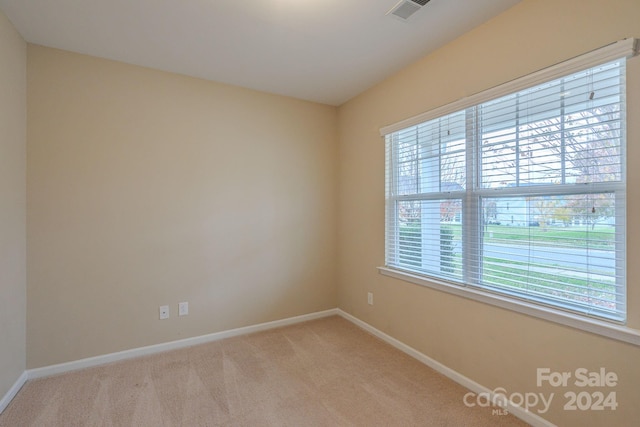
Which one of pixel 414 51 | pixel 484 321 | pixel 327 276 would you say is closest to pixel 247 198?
pixel 327 276

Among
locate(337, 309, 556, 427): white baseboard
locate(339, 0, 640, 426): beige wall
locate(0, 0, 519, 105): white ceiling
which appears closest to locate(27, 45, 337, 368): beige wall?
locate(0, 0, 519, 105): white ceiling

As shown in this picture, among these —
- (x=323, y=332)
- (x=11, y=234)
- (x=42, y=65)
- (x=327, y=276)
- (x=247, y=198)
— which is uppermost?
(x=42, y=65)

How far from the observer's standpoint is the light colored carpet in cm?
179

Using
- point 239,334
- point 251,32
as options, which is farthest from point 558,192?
point 239,334

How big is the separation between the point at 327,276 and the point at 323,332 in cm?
70

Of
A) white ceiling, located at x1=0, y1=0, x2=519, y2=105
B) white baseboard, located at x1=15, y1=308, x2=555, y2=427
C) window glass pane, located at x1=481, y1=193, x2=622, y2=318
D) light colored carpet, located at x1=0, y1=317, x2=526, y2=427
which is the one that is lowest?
light colored carpet, located at x1=0, y1=317, x2=526, y2=427

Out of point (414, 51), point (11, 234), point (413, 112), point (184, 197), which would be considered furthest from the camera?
point (184, 197)

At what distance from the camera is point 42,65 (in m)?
2.24

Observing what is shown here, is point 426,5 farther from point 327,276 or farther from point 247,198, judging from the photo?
point 327,276

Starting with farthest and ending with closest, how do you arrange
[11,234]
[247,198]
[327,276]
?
[327,276] < [247,198] < [11,234]

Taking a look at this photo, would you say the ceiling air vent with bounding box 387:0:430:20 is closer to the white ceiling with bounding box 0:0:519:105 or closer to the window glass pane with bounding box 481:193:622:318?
the white ceiling with bounding box 0:0:519:105

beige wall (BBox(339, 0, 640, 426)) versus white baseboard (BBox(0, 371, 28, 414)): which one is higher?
beige wall (BBox(339, 0, 640, 426))

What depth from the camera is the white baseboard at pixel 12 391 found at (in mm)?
1875

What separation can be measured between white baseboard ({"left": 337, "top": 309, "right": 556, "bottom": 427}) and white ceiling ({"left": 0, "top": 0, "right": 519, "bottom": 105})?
2529 millimetres
